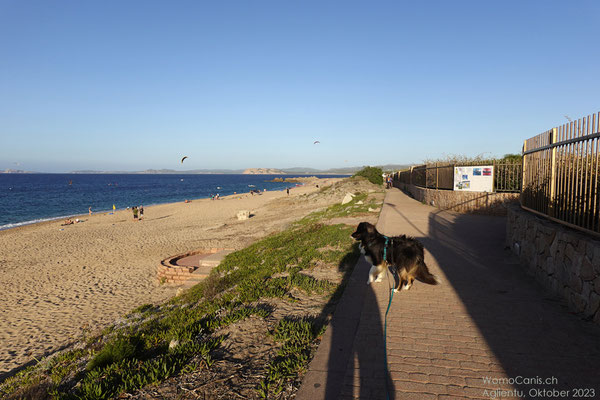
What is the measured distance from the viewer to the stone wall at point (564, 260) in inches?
155

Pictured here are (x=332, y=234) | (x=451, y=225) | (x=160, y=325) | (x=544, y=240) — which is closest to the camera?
(x=544, y=240)

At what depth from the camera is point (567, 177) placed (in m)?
5.18

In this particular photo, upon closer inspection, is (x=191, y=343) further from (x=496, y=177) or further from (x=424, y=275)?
(x=496, y=177)

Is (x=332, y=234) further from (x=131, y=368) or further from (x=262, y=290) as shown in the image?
(x=131, y=368)

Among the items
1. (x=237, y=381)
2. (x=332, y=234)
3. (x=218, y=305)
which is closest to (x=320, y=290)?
(x=218, y=305)

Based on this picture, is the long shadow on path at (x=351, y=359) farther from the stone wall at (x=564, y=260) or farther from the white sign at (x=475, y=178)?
the white sign at (x=475, y=178)

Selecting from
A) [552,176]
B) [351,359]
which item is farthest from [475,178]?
[351,359]

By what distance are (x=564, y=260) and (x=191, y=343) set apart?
5.22 meters

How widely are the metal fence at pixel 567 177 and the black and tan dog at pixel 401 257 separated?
215 cm

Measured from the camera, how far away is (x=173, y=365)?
3.46m

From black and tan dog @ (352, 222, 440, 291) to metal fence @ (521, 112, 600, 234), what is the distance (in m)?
2.15

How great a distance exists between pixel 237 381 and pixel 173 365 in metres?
0.82

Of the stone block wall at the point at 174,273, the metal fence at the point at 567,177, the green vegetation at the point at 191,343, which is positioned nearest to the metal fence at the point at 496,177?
the metal fence at the point at 567,177

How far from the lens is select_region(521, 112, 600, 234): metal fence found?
4.41m
